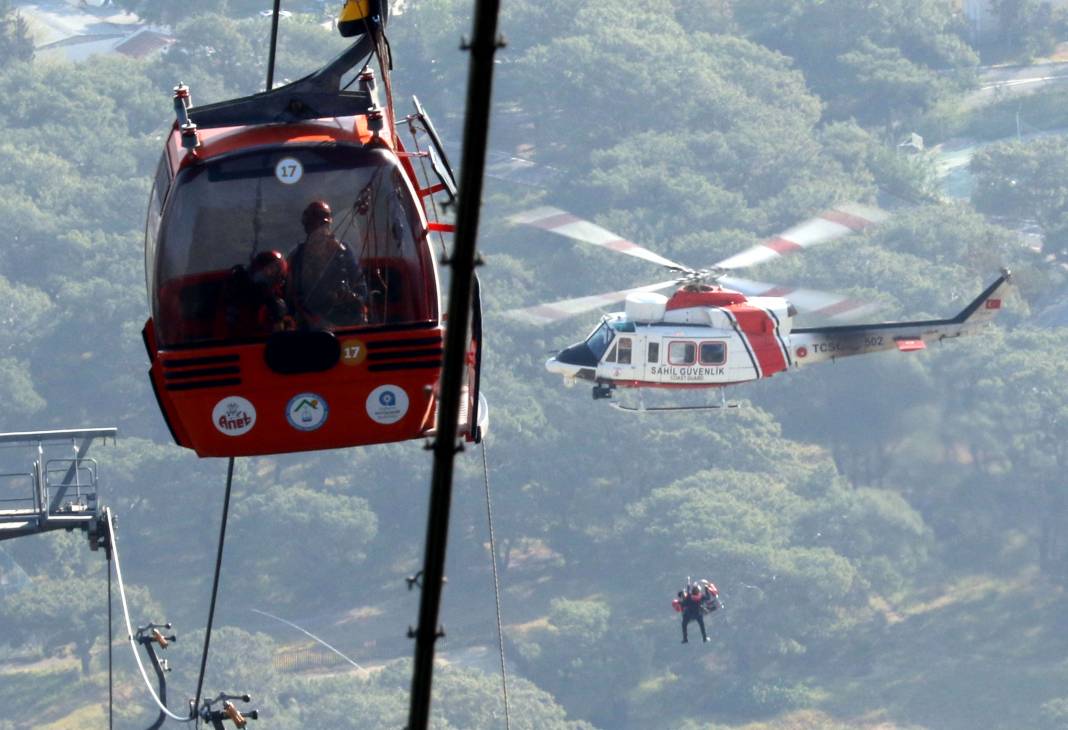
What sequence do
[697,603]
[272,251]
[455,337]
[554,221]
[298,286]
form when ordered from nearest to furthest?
[455,337], [298,286], [272,251], [554,221], [697,603]

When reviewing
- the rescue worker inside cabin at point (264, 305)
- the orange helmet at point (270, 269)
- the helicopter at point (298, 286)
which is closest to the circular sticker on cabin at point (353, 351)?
the helicopter at point (298, 286)

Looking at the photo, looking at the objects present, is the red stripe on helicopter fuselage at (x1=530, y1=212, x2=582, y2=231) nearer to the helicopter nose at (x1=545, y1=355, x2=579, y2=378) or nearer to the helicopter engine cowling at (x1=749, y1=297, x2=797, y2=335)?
the helicopter nose at (x1=545, y1=355, x2=579, y2=378)

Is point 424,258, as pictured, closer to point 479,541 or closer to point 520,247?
point 479,541

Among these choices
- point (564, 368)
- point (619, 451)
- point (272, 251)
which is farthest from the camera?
point (619, 451)

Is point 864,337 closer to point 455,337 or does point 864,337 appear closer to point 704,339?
point 704,339

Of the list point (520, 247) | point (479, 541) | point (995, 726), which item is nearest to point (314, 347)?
point (995, 726)

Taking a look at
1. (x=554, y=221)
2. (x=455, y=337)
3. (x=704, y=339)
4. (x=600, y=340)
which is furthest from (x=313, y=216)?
(x=600, y=340)
